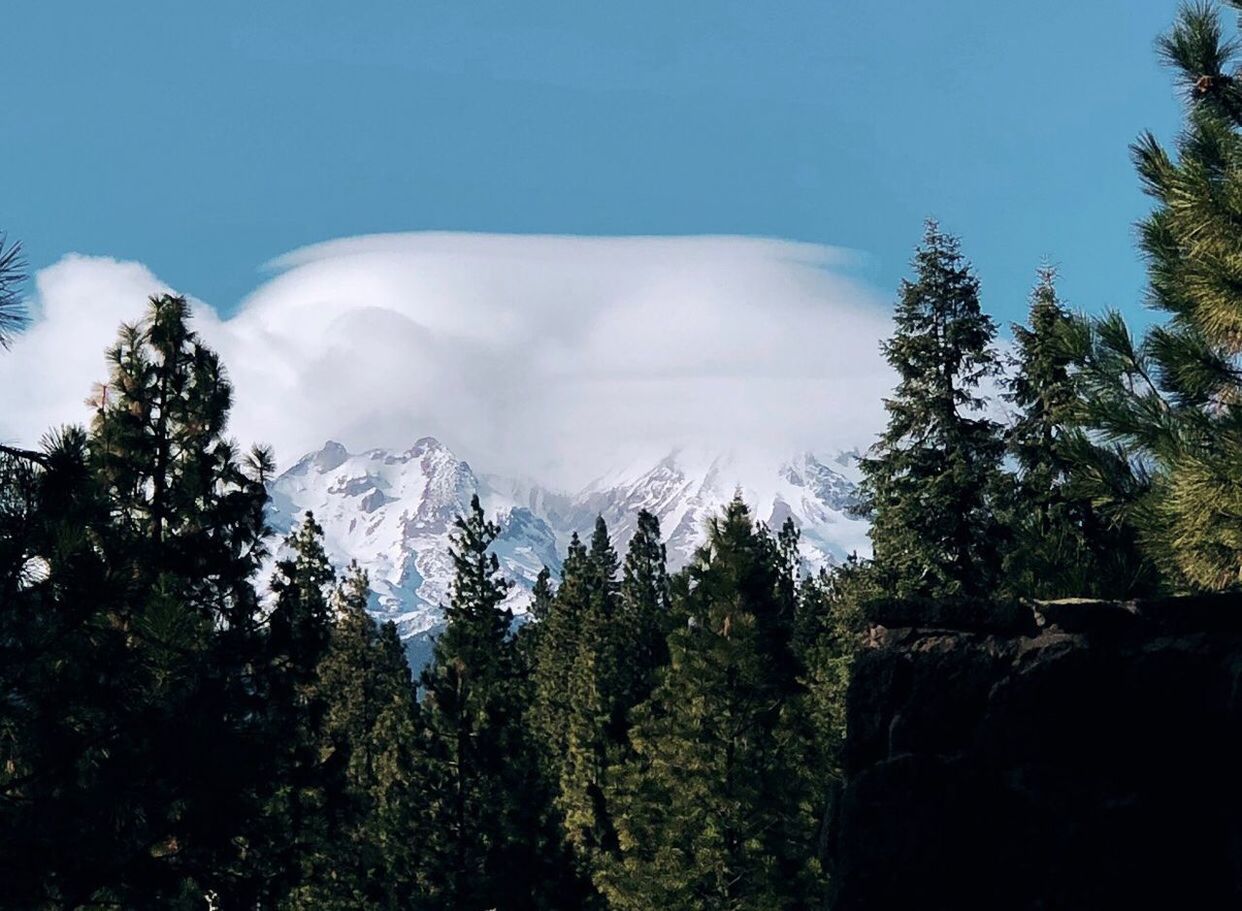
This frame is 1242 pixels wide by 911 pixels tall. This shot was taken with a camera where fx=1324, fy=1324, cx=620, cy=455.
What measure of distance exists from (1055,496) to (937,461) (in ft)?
9.53

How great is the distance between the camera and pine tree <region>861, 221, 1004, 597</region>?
93.7 ft

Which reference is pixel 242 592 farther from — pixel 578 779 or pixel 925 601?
pixel 578 779

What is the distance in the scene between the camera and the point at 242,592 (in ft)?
81.6

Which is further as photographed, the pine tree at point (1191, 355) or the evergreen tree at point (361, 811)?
the evergreen tree at point (361, 811)

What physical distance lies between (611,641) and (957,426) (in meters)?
36.0

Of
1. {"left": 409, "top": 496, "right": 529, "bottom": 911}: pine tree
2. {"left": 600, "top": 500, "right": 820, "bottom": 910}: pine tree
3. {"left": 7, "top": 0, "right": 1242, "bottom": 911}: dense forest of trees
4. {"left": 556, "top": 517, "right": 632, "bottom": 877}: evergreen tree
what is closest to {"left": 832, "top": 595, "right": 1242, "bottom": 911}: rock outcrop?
{"left": 7, "top": 0, "right": 1242, "bottom": 911}: dense forest of trees

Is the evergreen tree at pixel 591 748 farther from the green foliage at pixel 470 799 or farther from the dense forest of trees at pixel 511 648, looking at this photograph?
the green foliage at pixel 470 799

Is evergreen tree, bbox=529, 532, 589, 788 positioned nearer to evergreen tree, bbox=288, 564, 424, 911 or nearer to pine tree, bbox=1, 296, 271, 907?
evergreen tree, bbox=288, 564, 424, 911

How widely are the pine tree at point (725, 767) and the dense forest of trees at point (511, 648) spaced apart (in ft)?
0.33

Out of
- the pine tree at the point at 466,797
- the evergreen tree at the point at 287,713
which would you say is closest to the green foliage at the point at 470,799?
the pine tree at the point at 466,797

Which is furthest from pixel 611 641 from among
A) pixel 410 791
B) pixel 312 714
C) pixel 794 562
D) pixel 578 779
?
pixel 794 562

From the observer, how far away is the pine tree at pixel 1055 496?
522 inches

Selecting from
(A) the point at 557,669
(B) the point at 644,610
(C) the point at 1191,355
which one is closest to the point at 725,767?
(C) the point at 1191,355

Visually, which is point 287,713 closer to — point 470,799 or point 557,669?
point 470,799
